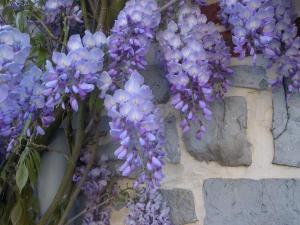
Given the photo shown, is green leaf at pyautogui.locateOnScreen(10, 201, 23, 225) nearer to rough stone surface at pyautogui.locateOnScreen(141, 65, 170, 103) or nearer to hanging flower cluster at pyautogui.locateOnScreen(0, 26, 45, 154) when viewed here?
hanging flower cluster at pyautogui.locateOnScreen(0, 26, 45, 154)

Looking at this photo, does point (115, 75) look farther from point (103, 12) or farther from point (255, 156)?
point (255, 156)

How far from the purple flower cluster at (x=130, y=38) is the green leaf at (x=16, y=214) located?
543 mm

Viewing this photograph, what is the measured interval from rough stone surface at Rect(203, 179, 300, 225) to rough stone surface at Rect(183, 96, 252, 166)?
7cm

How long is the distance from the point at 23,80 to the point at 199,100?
484 mm

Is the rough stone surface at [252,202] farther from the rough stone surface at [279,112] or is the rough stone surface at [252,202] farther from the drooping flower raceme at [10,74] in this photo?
the drooping flower raceme at [10,74]

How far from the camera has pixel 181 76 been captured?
1.34 metres

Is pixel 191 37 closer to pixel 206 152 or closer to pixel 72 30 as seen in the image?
pixel 206 152

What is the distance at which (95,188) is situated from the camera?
162 centimetres

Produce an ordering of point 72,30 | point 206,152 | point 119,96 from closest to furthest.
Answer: point 119,96 < point 206,152 < point 72,30

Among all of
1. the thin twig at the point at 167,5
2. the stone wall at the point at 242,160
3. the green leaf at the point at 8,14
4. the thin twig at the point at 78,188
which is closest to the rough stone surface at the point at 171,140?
the stone wall at the point at 242,160

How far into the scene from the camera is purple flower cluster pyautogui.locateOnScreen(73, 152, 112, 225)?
1.62 m

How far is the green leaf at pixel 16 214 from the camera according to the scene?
150 cm

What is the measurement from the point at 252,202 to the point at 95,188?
1.74 ft

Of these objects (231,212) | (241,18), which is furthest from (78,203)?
(241,18)
